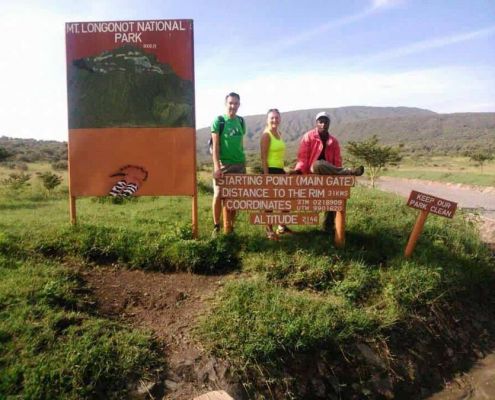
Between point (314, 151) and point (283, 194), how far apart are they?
2.43 feet

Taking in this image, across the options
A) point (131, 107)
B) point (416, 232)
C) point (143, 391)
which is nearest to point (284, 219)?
point (416, 232)

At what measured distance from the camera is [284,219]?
5.38 metres

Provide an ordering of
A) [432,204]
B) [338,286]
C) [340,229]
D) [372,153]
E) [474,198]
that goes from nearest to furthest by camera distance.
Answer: [338,286] → [432,204] → [340,229] → [474,198] → [372,153]

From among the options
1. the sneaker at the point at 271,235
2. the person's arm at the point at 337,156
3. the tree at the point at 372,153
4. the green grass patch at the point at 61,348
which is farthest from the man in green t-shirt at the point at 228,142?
the tree at the point at 372,153

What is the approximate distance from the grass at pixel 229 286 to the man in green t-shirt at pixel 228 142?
877 mm

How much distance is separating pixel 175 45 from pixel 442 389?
15.9ft

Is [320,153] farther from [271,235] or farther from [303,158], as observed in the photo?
[271,235]

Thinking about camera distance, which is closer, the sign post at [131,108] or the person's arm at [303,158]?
the sign post at [131,108]

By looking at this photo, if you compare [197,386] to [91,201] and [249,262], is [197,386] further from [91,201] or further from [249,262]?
A: [91,201]

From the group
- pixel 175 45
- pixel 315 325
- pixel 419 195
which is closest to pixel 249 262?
pixel 315 325

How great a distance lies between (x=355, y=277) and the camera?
16.3ft

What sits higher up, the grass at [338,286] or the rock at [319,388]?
the grass at [338,286]

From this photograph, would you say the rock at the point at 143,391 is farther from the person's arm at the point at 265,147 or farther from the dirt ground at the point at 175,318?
the person's arm at the point at 265,147

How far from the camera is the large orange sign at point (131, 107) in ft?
18.1
